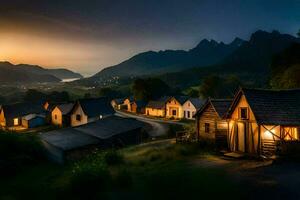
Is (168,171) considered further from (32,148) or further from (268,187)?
(32,148)

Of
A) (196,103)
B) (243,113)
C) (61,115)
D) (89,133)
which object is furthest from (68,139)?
(196,103)

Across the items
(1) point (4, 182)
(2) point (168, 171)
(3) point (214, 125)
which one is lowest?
(1) point (4, 182)

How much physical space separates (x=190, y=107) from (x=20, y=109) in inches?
1693

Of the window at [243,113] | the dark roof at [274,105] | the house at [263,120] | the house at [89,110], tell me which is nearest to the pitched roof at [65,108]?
the house at [89,110]

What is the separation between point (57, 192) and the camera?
23188 millimetres

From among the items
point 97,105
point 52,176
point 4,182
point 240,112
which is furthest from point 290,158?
point 97,105

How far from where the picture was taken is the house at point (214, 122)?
33531 millimetres

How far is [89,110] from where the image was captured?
212 feet

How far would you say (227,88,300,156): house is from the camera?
27.7m

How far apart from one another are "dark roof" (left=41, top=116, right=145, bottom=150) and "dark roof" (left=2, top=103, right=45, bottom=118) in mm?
37599

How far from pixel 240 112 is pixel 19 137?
26956 mm

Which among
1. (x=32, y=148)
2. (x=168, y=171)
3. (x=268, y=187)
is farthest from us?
(x=32, y=148)

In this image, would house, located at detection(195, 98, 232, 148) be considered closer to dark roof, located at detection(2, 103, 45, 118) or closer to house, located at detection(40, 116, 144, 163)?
house, located at detection(40, 116, 144, 163)

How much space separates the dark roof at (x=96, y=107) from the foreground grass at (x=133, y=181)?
30822 mm
